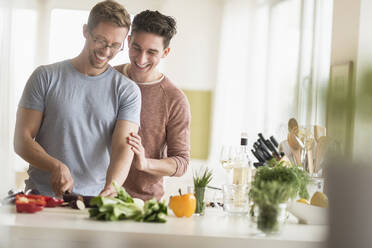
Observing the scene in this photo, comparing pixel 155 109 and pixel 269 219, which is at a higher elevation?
pixel 155 109

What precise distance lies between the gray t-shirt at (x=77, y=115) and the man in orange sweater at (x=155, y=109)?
0.90 ft

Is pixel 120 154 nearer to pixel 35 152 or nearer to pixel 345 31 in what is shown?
pixel 35 152

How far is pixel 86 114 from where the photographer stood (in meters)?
1.88

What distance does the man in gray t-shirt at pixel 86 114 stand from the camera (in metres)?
1.84

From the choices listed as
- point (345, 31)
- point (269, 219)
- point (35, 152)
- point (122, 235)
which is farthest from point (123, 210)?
point (345, 31)

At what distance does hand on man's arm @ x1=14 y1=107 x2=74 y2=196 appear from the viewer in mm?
1669

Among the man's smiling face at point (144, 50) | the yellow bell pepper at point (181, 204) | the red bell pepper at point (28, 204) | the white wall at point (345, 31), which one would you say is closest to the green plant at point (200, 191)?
the yellow bell pepper at point (181, 204)

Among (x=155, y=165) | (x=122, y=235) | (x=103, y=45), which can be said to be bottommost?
(x=122, y=235)

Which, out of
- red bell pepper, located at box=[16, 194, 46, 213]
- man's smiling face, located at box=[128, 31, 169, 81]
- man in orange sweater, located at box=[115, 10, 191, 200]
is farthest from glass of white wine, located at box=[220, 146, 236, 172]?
red bell pepper, located at box=[16, 194, 46, 213]

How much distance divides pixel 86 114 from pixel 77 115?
3 cm

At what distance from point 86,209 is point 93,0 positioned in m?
4.05

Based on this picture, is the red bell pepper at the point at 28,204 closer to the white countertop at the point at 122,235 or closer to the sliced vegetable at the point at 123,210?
the white countertop at the point at 122,235

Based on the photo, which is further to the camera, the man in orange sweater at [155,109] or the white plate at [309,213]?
the man in orange sweater at [155,109]

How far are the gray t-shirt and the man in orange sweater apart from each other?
275 millimetres
